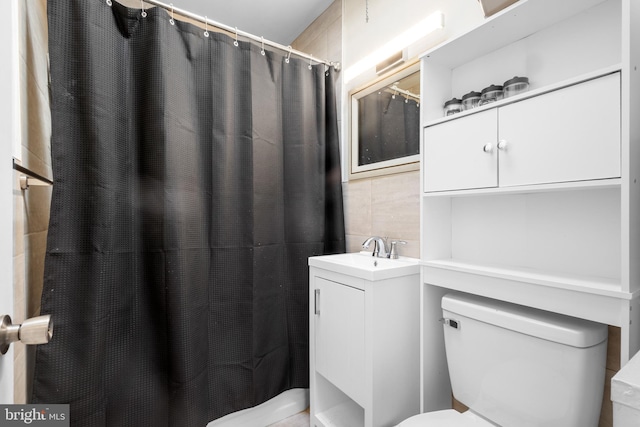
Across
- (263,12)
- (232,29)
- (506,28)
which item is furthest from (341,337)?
(263,12)

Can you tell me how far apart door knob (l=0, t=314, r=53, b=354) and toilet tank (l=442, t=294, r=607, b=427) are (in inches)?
44.1

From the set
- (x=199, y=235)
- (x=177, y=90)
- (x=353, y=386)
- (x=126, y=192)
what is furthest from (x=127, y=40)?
(x=353, y=386)

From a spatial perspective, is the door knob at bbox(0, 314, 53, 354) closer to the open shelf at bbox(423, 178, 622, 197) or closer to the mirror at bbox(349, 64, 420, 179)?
the open shelf at bbox(423, 178, 622, 197)

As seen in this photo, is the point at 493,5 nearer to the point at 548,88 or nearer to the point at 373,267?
the point at 548,88

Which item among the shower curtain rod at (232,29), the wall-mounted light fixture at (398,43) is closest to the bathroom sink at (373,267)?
the wall-mounted light fixture at (398,43)

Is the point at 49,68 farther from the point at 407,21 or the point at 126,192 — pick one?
the point at 407,21

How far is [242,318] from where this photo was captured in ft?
4.93

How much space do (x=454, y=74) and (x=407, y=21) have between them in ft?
1.39

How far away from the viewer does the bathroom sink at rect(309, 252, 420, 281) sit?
3.85 feet

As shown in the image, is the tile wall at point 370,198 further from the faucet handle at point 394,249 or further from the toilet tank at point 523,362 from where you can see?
the toilet tank at point 523,362

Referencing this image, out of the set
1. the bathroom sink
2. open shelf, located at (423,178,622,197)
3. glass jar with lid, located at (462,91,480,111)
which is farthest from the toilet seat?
glass jar with lid, located at (462,91,480,111)

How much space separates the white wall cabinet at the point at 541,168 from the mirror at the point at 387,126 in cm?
23

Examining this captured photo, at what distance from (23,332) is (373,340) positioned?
3.30 feet

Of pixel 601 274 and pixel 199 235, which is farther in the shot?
pixel 199 235
